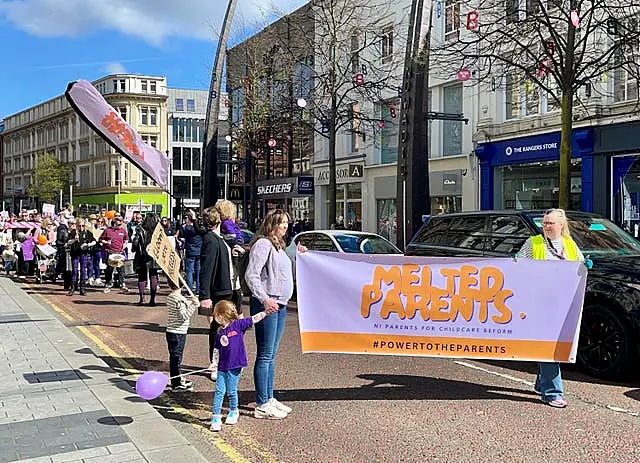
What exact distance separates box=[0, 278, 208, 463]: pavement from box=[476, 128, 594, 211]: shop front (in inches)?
664

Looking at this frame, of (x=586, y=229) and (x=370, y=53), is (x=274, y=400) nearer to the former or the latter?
(x=586, y=229)

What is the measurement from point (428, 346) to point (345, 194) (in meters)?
28.1

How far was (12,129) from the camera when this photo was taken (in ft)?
417

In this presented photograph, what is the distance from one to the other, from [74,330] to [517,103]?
17522 mm

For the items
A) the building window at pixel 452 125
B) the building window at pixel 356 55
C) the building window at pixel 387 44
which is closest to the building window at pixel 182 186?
the building window at pixel 356 55

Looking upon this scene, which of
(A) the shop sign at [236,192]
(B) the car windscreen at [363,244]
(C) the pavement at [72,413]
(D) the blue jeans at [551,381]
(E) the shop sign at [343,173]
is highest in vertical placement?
(E) the shop sign at [343,173]

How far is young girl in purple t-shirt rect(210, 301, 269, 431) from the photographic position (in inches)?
219

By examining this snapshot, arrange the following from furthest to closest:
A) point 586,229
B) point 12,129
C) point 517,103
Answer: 1. point 12,129
2. point 517,103
3. point 586,229

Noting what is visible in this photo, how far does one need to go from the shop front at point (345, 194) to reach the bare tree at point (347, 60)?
2.33 meters

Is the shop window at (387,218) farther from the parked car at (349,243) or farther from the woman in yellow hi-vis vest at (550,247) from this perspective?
the woman in yellow hi-vis vest at (550,247)

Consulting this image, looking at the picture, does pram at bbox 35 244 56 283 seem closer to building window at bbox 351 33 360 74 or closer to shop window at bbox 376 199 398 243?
building window at bbox 351 33 360 74

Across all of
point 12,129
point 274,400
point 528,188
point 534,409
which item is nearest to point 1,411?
point 274,400

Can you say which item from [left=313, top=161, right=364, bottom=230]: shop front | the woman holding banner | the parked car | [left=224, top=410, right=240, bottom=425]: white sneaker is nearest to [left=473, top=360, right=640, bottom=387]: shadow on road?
[left=224, top=410, right=240, bottom=425]: white sneaker

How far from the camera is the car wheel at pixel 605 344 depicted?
694cm
